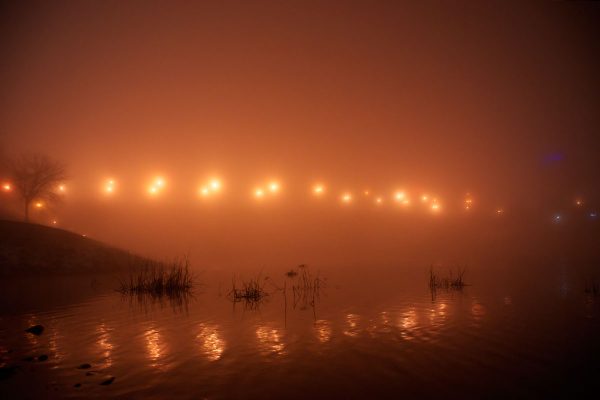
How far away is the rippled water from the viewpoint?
6.93 m

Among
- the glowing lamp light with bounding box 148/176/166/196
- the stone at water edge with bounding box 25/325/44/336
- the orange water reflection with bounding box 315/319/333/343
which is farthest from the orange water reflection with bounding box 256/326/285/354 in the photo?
the glowing lamp light with bounding box 148/176/166/196

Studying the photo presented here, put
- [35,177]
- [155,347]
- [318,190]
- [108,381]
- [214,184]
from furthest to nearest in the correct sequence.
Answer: [318,190] → [214,184] → [35,177] → [155,347] → [108,381]

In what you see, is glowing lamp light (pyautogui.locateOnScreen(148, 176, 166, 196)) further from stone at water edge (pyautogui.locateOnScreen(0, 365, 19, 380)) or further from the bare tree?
stone at water edge (pyautogui.locateOnScreen(0, 365, 19, 380))

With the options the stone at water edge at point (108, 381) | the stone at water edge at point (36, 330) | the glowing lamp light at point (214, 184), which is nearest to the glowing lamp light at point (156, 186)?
the glowing lamp light at point (214, 184)

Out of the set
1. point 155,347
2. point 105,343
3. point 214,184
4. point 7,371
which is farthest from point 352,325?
point 214,184

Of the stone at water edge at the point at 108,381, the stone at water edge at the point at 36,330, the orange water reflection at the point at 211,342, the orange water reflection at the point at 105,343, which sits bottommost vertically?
the orange water reflection at the point at 211,342

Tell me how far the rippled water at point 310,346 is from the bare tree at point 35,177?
117ft

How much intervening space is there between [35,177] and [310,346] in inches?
1952

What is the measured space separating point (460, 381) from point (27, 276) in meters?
29.9

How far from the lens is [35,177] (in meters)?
42.7

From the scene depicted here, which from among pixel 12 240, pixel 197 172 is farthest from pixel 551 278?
pixel 197 172

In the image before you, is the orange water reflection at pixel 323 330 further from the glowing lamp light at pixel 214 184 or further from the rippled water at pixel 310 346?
the glowing lamp light at pixel 214 184

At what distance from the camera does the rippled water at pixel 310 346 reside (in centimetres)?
693

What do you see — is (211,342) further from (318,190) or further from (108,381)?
(318,190)
